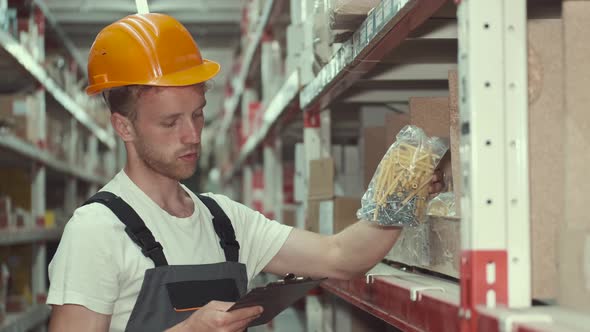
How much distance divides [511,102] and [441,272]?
0.67 m

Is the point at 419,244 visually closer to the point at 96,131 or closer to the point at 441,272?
the point at 441,272

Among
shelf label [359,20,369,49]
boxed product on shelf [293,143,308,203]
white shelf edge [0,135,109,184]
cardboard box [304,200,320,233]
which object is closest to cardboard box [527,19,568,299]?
shelf label [359,20,369,49]

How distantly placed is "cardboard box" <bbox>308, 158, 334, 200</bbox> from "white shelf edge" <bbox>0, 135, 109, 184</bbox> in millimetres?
1999

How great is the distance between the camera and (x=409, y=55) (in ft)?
8.04

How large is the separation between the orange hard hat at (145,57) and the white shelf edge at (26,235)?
2.59 m

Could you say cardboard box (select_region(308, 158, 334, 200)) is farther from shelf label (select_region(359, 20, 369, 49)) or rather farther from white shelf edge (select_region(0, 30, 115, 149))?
white shelf edge (select_region(0, 30, 115, 149))

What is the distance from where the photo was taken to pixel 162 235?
6.91 ft

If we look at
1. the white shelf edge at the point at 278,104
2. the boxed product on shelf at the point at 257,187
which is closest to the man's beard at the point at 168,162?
the white shelf edge at the point at 278,104

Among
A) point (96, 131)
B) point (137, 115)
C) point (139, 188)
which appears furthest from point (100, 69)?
point (96, 131)

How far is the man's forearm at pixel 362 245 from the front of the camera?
2100 millimetres

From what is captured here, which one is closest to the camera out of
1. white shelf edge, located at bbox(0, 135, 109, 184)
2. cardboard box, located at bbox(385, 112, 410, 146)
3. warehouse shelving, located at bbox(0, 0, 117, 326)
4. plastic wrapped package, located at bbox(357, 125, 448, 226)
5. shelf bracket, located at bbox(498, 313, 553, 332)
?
shelf bracket, located at bbox(498, 313, 553, 332)

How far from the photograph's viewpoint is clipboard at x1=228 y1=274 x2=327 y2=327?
1748 mm

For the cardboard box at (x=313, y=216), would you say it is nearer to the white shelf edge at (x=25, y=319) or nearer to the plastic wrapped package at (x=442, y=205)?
the plastic wrapped package at (x=442, y=205)

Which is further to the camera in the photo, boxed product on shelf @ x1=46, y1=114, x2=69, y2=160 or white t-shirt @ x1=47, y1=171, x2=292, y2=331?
boxed product on shelf @ x1=46, y1=114, x2=69, y2=160
